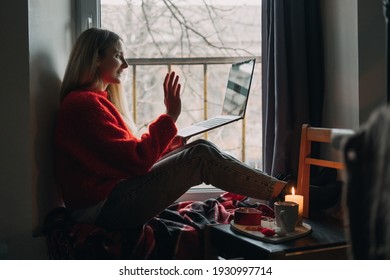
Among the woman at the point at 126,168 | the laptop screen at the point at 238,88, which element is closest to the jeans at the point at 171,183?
the woman at the point at 126,168

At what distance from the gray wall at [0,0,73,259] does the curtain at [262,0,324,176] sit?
0.86 m

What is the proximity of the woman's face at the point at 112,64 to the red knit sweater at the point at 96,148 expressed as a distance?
15cm

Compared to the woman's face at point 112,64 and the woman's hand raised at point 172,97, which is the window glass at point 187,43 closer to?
the woman's face at point 112,64

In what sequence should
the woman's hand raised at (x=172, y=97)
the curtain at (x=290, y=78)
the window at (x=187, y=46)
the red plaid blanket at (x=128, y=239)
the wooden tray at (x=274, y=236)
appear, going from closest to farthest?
1. the wooden tray at (x=274, y=236)
2. the red plaid blanket at (x=128, y=239)
3. the woman's hand raised at (x=172, y=97)
4. the curtain at (x=290, y=78)
5. the window at (x=187, y=46)

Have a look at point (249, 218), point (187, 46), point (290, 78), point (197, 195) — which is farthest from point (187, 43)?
point (249, 218)

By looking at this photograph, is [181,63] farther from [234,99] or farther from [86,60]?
[86,60]

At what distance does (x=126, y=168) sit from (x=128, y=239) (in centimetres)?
21

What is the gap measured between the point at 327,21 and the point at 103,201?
1098 mm

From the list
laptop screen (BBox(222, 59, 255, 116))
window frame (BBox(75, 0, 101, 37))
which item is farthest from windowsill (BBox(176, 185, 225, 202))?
window frame (BBox(75, 0, 101, 37))

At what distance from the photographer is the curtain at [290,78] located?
1979 mm

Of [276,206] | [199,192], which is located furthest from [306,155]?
[199,192]

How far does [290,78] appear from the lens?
2.00 m

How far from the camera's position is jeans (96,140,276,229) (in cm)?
157
